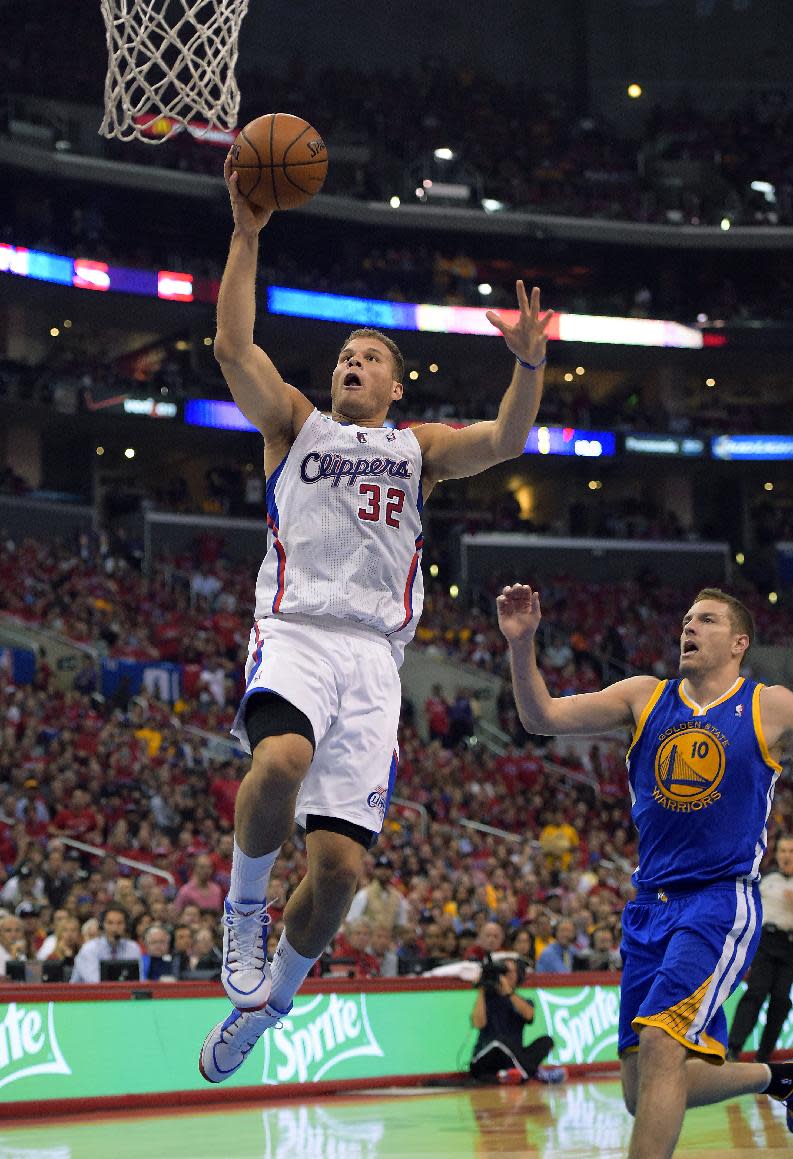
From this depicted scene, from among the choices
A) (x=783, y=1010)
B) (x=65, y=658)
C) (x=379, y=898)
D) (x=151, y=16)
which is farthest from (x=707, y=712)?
(x=65, y=658)

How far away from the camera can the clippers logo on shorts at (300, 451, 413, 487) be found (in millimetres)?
6094

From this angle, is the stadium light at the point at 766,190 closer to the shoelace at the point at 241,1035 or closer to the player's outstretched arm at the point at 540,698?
the player's outstretched arm at the point at 540,698

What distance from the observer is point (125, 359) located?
41.3 meters

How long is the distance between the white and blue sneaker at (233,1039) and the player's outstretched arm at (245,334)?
2.38m

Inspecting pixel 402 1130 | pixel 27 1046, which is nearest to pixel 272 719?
pixel 402 1130

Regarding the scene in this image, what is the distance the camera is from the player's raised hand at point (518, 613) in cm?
656

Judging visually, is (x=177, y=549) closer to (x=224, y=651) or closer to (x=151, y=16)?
(x=224, y=651)

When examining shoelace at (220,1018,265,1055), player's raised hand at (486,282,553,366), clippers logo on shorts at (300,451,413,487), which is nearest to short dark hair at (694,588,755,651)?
player's raised hand at (486,282,553,366)

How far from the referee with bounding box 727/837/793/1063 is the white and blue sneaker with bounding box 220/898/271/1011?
8578 millimetres

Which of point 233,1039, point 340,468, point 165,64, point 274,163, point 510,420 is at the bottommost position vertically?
point 233,1039

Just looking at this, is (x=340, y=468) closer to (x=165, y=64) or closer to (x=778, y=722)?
(x=778, y=722)

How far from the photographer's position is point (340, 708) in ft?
19.5

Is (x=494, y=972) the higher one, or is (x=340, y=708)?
(x=340, y=708)

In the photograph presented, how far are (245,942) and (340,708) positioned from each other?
99cm
